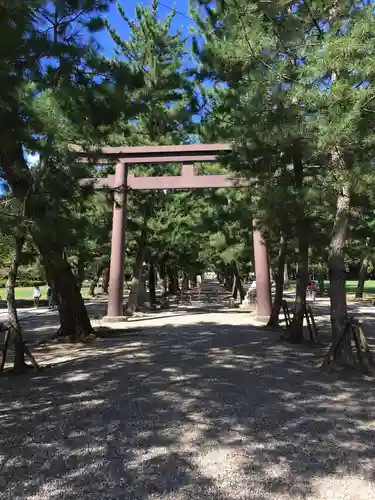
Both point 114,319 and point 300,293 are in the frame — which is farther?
point 114,319

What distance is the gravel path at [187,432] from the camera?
112 inches

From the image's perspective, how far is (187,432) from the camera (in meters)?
3.77

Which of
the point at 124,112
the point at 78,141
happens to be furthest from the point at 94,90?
the point at 78,141

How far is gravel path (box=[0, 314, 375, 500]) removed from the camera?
9.36ft

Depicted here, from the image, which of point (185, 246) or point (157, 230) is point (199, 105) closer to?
point (157, 230)

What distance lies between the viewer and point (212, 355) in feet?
23.9

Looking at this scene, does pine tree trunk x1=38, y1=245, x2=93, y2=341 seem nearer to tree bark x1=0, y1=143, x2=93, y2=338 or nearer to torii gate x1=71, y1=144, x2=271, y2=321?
tree bark x1=0, y1=143, x2=93, y2=338

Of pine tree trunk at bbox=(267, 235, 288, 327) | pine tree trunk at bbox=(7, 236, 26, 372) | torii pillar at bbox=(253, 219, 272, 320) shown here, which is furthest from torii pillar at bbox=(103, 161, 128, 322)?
pine tree trunk at bbox=(7, 236, 26, 372)

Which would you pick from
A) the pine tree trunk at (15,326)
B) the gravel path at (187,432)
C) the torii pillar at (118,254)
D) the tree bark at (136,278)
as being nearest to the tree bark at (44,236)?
the pine tree trunk at (15,326)

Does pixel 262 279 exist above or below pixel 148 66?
below

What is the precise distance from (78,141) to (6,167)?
3.65 feet

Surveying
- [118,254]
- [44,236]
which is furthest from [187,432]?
[118,254]

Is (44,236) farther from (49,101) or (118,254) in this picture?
(118,254)

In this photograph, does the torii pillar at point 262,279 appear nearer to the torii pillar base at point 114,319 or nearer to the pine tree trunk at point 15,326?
the torii pillar base at point 114,319
